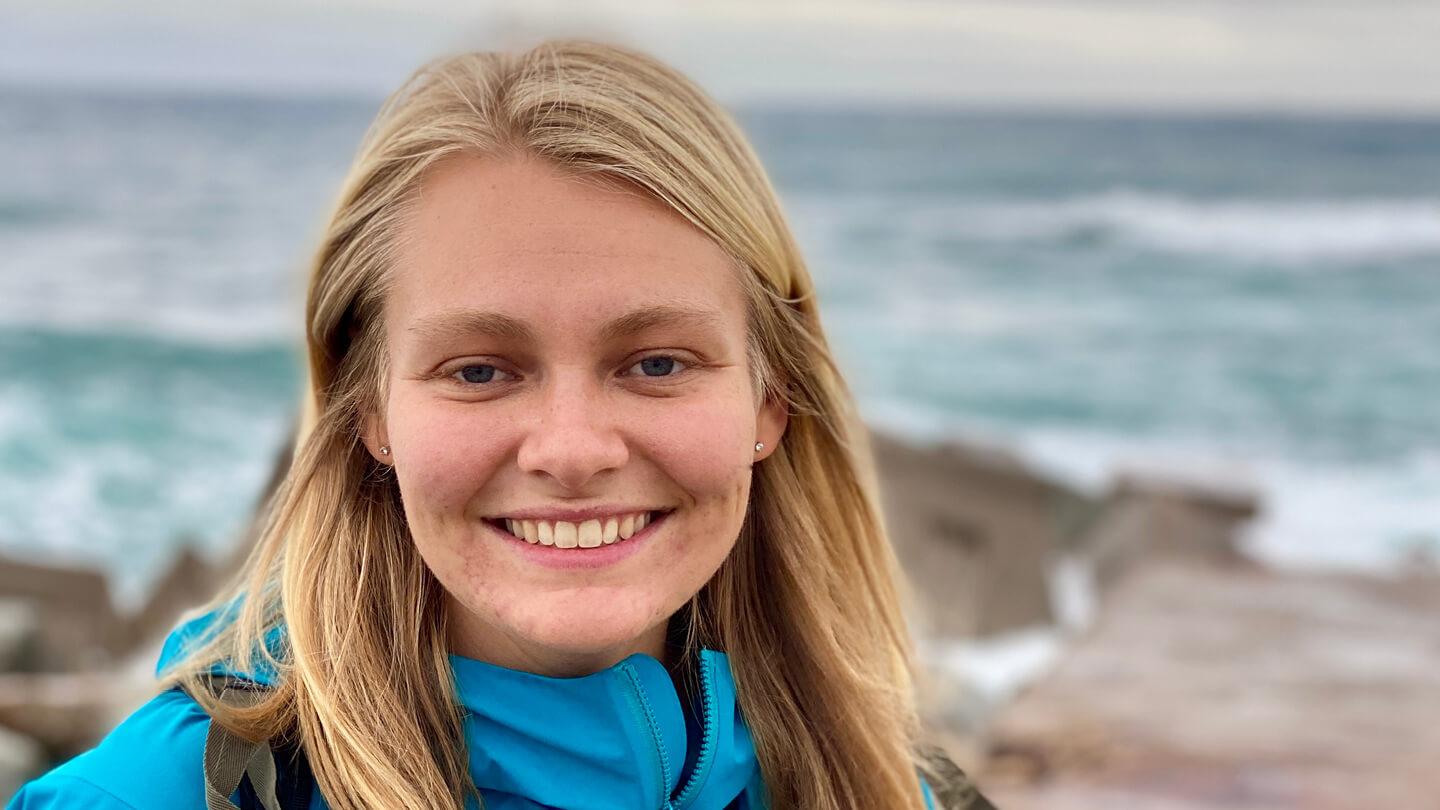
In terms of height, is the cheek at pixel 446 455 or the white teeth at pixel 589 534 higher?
the cheek at pixel 446 455

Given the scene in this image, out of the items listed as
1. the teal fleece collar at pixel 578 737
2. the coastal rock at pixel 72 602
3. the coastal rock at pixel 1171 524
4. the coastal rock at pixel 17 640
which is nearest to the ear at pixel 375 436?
the teal fleece collar at pixel 578 737

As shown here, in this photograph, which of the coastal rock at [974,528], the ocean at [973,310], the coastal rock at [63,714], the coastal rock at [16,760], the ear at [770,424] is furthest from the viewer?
the ocean at [973,310]

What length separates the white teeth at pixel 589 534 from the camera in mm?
1523

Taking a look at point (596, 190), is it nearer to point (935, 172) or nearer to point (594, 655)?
point (594, 655)

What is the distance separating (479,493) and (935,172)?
117 feet

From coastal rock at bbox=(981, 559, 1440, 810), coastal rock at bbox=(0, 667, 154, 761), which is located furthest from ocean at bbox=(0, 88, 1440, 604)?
coastal rock at bbox=(0, 667, 154, 761)

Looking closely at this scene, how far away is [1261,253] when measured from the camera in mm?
26688

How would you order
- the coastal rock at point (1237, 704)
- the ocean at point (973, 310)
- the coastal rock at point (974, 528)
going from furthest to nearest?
the ocean at point (973, 310), the coastal rock at point (974, 528), the coastal rock at point (1237, 704)

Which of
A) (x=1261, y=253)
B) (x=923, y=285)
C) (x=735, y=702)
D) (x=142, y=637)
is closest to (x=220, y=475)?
(x=142, y=637)

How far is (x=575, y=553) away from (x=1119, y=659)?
11.3ft

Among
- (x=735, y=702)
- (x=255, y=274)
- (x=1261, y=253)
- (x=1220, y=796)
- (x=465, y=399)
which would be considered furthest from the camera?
(x=1261, y=253)

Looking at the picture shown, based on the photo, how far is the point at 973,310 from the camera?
23.8 metres

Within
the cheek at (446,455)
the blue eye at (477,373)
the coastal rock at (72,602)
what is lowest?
the cheek at (446,455)

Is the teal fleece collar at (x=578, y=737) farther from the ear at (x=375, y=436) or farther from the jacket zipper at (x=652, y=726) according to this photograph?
the ear at (x=375, y=436)
